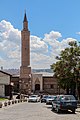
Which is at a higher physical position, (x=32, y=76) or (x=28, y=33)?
(x=28, y=33)

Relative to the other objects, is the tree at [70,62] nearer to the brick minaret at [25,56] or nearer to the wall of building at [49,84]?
the brick minaret at [25,56]

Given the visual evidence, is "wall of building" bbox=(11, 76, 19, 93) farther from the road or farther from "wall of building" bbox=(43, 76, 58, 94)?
the road

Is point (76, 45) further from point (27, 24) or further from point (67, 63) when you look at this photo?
point (27, 24)

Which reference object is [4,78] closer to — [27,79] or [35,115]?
[27,79]

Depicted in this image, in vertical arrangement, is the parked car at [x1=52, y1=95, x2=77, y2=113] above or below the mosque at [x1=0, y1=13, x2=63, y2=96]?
below

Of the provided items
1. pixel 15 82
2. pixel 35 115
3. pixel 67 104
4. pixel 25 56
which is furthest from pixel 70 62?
pixel 15 82

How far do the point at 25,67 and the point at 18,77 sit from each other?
9013 millimetres

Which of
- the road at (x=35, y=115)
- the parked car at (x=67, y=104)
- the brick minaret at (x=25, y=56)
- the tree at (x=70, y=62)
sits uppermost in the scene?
the brick minaret at (x=25, y=56)

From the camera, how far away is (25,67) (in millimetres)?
107000

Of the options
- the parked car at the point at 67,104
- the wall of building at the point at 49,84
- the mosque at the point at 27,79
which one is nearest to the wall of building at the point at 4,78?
the mosque at the point at 27,79

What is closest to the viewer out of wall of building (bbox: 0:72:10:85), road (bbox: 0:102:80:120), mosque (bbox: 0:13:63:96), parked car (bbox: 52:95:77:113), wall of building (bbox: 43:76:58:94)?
road (bbox: 0:102:80:120)

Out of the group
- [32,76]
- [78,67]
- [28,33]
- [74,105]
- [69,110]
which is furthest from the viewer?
[32,76]

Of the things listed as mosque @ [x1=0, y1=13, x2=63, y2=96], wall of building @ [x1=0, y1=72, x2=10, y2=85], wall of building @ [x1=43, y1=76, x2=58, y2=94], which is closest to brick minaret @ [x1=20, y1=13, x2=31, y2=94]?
mosque @ [x1=0, y1=13, x2=63, y2=96]

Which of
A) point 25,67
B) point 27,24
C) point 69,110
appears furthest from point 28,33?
point 69,110
